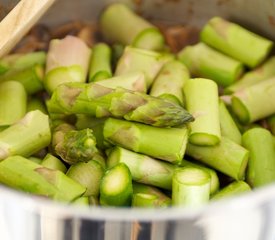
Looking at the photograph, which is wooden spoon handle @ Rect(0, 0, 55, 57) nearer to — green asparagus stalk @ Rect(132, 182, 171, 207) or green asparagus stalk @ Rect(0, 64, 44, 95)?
green asparagus stalk @ Rect(0, 64, 44, 95)

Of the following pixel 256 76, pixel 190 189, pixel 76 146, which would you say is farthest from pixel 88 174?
pixel 256 76

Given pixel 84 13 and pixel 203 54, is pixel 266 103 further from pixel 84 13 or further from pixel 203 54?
pixel 84 13

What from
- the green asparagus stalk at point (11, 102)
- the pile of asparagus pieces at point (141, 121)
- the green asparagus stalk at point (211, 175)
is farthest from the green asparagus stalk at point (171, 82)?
the green asparagus stalk at point (11, 102)

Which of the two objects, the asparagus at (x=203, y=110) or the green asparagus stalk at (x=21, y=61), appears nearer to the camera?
the asparagus at (x=203, y=110)

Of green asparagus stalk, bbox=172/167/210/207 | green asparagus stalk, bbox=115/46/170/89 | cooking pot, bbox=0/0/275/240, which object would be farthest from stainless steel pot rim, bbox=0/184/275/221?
green asparagus stalk, bbox=115/46/170/89

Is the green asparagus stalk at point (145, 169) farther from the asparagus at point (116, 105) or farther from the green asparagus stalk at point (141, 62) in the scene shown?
the green asparagus stalk at point (141, 62)

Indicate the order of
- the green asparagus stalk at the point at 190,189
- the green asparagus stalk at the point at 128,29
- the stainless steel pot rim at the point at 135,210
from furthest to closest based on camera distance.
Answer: the green asparagus stalk at the point at 128,29 < the green asparagus stalk at the point at 190,189 < the stainless steel pot rim at the point at 135,210

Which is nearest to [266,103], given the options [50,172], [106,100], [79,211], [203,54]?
[203,54]

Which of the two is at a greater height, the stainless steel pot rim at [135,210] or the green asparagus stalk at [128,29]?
the stainless steel pot rim at [135,210]

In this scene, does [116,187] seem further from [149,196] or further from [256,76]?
[256,76]
